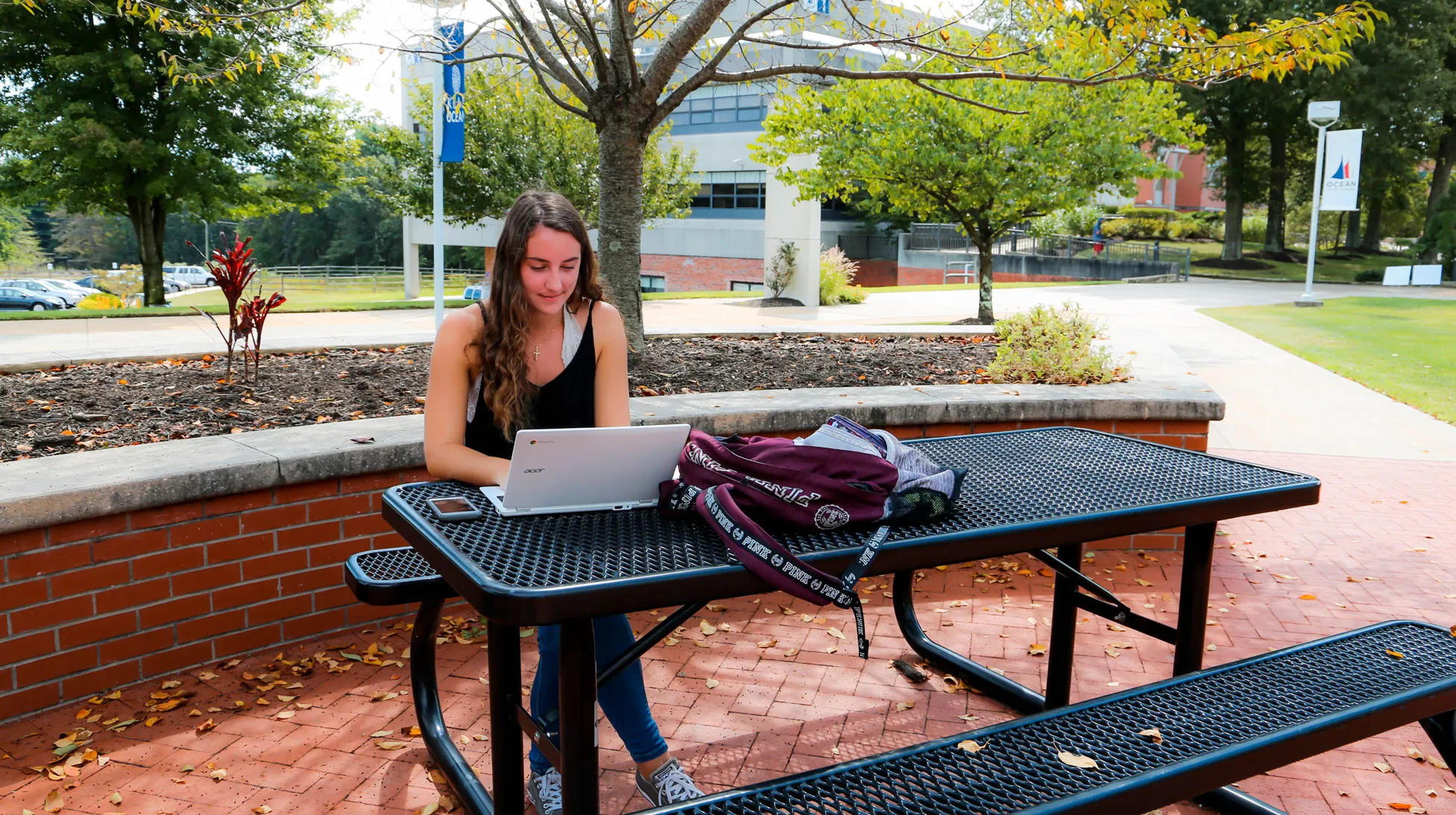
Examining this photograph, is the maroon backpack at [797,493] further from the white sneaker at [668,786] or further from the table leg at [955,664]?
the table leg at [955,664]

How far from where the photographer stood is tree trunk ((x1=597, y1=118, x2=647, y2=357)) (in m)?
6.45

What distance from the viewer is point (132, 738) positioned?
10.2 feet

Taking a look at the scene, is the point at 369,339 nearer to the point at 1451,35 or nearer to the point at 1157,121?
the point at 1157,121

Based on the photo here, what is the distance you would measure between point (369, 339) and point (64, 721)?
181 inches

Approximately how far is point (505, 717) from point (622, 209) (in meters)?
4.61

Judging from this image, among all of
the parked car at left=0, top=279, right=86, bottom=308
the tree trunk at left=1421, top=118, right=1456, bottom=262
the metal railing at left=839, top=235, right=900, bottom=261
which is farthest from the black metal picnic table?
the parked car at left=0, top=279, right=86, bottom=308

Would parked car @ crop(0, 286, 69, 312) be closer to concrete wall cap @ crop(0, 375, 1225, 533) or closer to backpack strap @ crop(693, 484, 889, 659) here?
concrete wall cap @ crop(0, 375, 1225, 533)

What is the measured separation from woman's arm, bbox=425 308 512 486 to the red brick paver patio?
95cm

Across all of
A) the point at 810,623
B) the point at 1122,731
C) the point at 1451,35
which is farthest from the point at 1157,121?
the point at 1451,35

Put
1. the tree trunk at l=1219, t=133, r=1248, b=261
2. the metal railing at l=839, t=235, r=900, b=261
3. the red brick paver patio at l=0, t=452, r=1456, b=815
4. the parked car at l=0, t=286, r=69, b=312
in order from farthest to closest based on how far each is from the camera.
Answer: the parked car at l=0, t=286, r=69, b=312
the metal railing at l=839, t=235, r=900, b=261
the tree trunk at l=1219, t=133, r=1248, b=261
the red brick paver patio at l=0, t=452, r=1456, b=815

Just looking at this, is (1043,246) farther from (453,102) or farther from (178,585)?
(178,585)

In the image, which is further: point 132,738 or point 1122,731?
point 132,738

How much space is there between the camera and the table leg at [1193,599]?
3.04m

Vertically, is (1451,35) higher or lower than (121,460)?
higher
